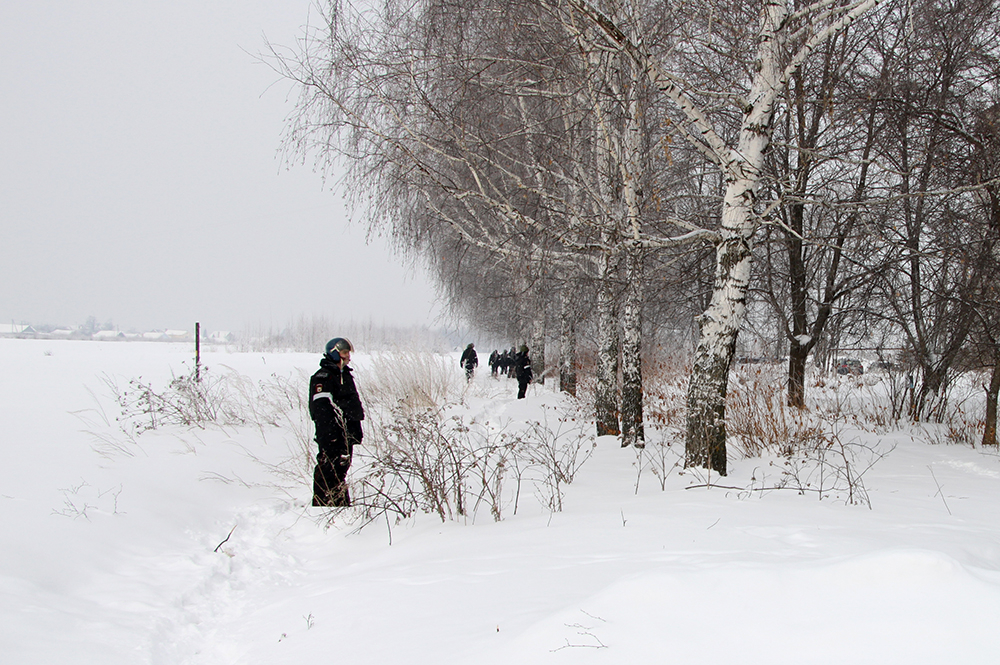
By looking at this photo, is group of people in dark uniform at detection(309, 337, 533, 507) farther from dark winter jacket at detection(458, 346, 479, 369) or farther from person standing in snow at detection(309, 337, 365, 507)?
dark winter jacket at detection(458, 346, 479, 369)

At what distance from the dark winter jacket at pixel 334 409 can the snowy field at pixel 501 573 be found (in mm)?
575

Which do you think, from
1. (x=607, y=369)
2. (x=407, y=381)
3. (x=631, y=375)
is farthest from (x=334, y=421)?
(x=407, y=381)

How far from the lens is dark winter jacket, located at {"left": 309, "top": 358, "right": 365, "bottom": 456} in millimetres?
4543

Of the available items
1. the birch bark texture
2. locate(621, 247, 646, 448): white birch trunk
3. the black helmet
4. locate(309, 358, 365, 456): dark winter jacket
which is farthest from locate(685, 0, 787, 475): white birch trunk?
the black helmet

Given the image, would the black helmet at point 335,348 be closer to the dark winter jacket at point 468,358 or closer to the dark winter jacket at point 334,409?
the dark winter jacket at point 334,409

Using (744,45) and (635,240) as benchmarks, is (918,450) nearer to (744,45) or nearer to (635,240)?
(635,240)

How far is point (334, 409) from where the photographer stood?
15.1 feet

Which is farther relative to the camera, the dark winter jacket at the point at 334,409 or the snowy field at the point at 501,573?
the dark winter jacket at the point at 334,409

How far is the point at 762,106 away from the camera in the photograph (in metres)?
5.02

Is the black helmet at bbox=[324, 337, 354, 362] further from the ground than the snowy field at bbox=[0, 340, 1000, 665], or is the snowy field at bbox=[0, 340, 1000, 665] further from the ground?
the black helmet at bbox=[324, 337, 354, 362]

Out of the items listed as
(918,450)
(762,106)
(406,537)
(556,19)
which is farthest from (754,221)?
(918,450)

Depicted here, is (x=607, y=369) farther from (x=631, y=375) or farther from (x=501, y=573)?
(x=501, y=573)

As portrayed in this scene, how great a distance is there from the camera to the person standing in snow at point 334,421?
454 cm

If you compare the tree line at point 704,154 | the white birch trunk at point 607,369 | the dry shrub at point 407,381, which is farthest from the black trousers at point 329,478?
the dry shrub at point 407,381
